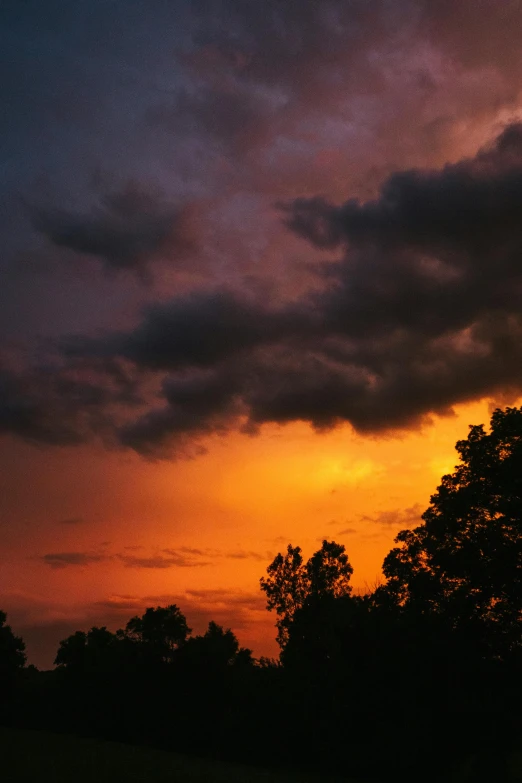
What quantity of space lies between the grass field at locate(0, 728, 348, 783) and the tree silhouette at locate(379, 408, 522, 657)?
11.5m

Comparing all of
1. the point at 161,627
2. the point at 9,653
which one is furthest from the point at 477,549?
the point at 9,653

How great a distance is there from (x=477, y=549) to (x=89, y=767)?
862 inches

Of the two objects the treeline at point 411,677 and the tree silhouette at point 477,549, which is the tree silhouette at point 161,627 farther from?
the tree silhouette at point 477,549

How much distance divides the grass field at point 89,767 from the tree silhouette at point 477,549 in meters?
11.5

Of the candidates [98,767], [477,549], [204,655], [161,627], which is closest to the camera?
[98,767]

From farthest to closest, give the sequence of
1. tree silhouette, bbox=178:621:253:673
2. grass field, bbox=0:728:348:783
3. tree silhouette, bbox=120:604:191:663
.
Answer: tree silhouette, bbox=120:604:191:663 < tree silhouette, bbox=178:621:253:673 < grass field, bbox=0:728:348:783

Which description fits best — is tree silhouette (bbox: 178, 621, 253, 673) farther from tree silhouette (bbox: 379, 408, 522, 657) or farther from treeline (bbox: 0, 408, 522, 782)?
tree silhouette (bbox: 379, 408, 522, 657)

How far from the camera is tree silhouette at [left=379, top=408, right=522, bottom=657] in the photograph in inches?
1425

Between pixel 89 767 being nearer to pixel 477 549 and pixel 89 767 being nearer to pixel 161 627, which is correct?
pixel 477 549

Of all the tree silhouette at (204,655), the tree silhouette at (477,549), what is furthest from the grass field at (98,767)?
the tree silhouette at (204,655)

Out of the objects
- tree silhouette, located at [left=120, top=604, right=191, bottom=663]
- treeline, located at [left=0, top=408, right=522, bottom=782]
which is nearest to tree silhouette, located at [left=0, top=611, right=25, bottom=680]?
tree silhouette, located at [left=120, top=604, right=191, bottom=663]

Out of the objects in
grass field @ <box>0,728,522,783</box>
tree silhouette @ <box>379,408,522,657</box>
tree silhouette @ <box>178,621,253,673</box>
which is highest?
tree silhouette @ <box>379,408,522,657</box>

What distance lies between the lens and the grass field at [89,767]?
21609mm

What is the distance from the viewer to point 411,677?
33.2 metres
